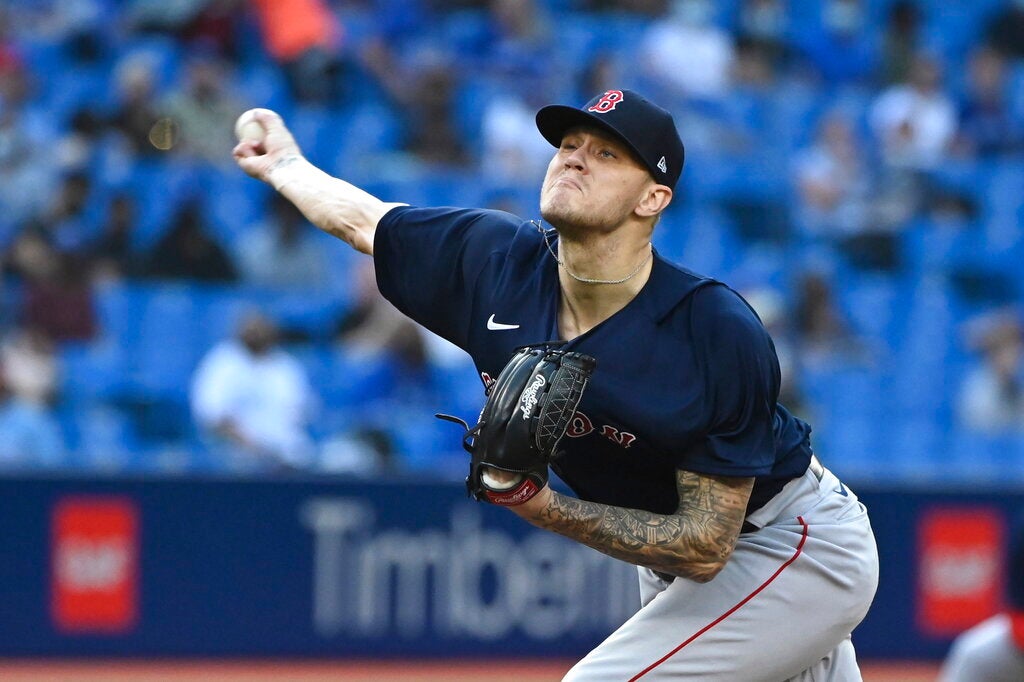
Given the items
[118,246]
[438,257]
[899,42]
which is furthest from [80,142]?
[438,257]

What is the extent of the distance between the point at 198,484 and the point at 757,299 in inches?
155

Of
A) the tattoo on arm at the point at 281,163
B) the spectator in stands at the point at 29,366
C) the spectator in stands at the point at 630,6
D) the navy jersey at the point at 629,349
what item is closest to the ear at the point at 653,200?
the navy jersey at the point at 629,349

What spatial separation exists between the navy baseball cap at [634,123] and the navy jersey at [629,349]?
0.88ft

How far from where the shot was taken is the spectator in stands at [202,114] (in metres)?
10.7

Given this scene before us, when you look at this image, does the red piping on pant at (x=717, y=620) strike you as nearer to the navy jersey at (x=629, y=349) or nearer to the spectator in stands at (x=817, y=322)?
the navy jersey at (x=629, y=349)

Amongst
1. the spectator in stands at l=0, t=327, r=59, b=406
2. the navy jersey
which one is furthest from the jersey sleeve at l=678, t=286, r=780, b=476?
the spectator in stands at l=0, t=327, r=59, b=406

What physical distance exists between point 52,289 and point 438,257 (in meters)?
6.03

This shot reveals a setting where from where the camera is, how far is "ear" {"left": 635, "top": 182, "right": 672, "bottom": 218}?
4199 millimetres

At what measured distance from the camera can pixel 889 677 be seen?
9539 mm

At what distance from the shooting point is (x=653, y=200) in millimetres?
4227

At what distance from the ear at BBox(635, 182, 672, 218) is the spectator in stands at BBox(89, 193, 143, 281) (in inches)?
260

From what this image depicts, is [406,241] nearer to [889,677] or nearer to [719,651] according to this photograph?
[719,651]

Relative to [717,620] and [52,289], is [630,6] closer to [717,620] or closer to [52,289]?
[52,289]

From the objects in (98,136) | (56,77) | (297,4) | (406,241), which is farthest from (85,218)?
(406,241)
